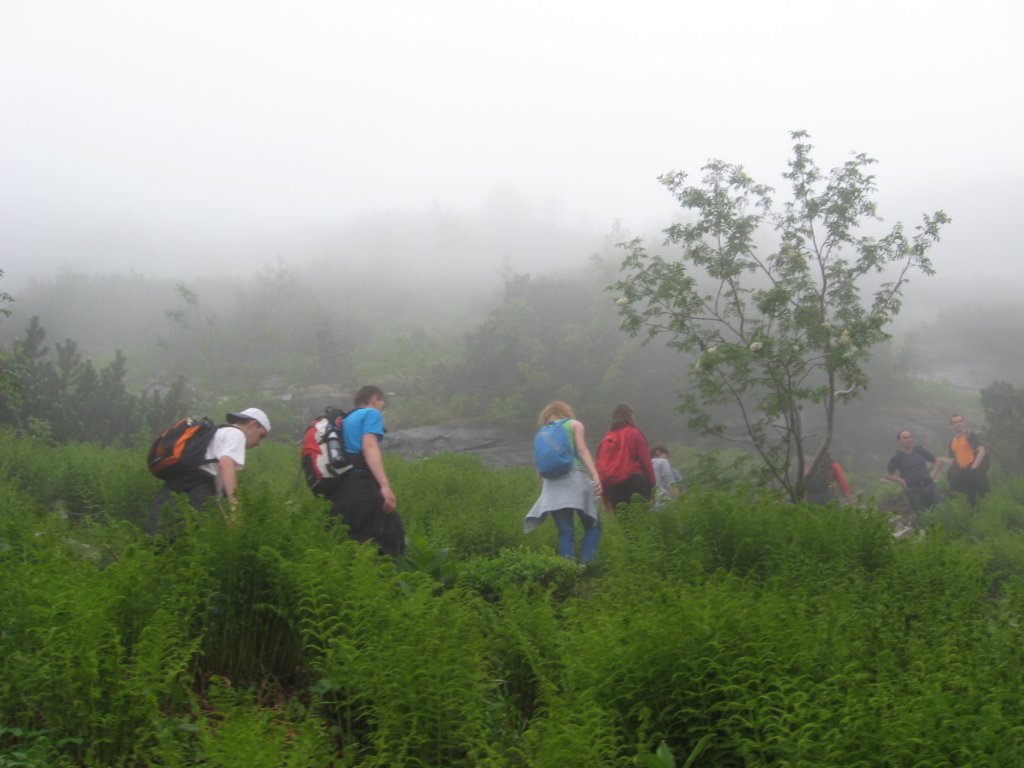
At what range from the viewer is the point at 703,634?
3.68m

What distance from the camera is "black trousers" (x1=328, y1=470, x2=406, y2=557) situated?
641 centimetres

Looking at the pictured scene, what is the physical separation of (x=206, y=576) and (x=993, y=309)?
1803 inches

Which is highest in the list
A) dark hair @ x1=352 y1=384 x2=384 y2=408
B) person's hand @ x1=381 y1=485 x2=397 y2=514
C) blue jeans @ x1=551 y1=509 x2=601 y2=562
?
dark hair @ x1=352 y1=384 x2=384 y2=408

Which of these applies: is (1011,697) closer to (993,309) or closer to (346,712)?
(346,712)

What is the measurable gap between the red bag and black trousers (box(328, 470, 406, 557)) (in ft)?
8.11

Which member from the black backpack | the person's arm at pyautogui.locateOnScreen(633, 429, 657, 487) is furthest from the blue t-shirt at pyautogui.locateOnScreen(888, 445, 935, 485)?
the black backpack

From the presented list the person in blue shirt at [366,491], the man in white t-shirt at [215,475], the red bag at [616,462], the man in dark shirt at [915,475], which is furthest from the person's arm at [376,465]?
the man in dark shirt at [915,475]

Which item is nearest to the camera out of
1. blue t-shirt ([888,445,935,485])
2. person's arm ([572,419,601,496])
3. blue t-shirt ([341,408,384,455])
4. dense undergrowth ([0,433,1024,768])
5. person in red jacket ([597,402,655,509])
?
dense undergrowth ([0,433,1024,768])

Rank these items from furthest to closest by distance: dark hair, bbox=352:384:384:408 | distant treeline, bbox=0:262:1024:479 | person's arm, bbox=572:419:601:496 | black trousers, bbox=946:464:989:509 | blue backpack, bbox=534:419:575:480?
distant treeline, bbox=0:262:1024:479, black trousers, bbox=946:464:989:509, blue backpack, bbox=534:419:575:480, person's arm, bbox=572:419:601:496, dark hair, bbox=352:384:384:408

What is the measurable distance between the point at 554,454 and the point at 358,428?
79.6 inches

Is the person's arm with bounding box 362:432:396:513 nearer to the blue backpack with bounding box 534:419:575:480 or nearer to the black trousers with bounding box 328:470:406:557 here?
the black trousers with bounding box 328:470:406:557

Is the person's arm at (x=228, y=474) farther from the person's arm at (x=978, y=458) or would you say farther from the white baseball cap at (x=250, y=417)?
the person's arm at (x=978, y=458)

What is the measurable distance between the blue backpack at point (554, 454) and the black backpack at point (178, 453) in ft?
9.49

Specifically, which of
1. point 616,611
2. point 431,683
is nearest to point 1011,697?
point 616,611
